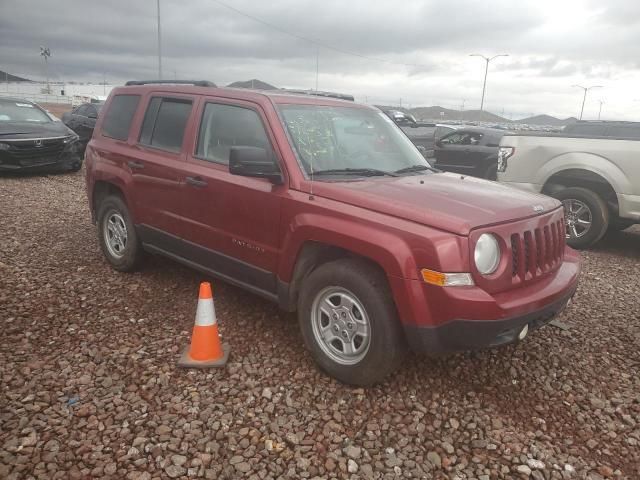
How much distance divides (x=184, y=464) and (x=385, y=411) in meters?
1.20

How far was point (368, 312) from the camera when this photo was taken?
119 inches

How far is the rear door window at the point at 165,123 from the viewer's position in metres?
4.31

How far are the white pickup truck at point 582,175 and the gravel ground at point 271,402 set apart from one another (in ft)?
8.20

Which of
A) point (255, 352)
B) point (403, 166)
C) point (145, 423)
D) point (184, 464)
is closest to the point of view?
Answer: point (184, 464)

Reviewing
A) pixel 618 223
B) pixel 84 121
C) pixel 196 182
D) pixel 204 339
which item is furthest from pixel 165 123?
pixel 84 121

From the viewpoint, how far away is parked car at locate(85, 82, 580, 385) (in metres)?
2.84

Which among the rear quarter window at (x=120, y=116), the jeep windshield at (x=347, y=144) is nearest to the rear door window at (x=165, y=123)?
the rear quarter window at (x=120, y=116)

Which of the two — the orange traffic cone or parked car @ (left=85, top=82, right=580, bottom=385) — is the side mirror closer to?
parked car @ (left=85, top=82, right=580, bottom=385)

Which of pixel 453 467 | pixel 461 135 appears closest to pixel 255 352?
pixel 453 467

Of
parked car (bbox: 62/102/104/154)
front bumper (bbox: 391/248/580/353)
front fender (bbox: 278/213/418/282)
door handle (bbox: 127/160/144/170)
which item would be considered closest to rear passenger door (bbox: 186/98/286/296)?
front fender (bbox: 278/213/418/282)

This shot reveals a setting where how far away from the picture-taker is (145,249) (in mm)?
4875

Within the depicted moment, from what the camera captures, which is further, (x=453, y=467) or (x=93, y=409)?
(x=93, y=409)

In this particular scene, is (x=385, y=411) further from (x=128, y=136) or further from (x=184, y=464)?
(x=128, y=136)

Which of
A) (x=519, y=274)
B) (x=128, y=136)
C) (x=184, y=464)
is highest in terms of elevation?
(x=128, y=136)
